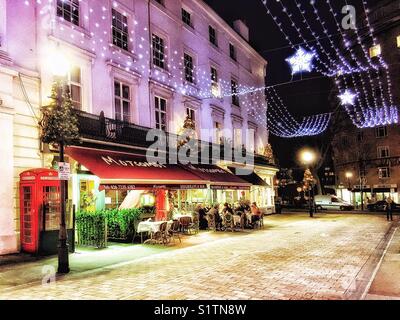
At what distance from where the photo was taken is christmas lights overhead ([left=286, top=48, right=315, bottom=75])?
587 inches

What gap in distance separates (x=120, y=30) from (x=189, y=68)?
6.24 meters

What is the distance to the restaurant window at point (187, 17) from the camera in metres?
22.8

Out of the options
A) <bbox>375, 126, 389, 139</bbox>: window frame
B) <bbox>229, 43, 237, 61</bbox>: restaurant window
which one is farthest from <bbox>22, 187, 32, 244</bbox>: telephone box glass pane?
<bbox>375, 126, 389, 139</bbox>: window frame

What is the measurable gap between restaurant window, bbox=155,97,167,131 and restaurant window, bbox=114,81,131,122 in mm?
2115

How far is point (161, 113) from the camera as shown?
2009 cm

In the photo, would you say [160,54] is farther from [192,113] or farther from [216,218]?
[216,218]

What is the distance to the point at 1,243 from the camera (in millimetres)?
11258

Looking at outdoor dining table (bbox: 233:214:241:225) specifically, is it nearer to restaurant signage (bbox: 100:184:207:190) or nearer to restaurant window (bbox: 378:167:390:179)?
restaurant signage (bbox: 100:184:207:190)

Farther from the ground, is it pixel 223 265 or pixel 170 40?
pixel 170 40

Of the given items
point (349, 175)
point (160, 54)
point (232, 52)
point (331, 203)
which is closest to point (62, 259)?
point (160, 54)

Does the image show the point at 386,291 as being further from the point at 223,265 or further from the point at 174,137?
the point at 174,137

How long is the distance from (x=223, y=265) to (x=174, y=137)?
1089 cm
